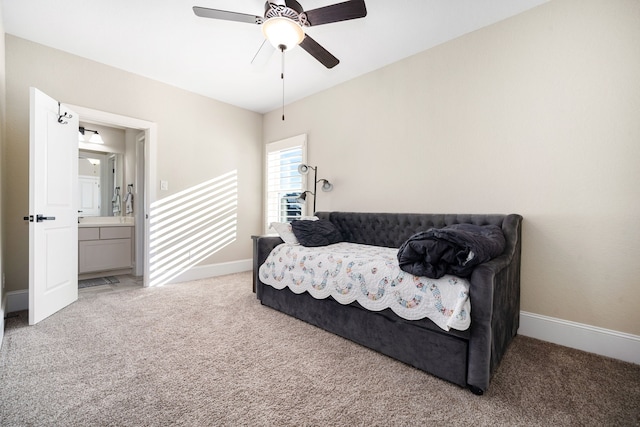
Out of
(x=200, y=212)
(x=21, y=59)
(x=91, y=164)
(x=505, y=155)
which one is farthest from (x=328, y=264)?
(x=91, y=164)

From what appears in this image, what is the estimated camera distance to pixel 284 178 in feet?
14.8

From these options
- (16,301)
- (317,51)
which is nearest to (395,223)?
(317,51)

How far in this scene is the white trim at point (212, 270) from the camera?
396cm

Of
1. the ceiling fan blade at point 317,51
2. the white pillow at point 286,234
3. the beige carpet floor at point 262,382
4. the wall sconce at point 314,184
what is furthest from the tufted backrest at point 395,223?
the ceiling fan blade at point 317,51

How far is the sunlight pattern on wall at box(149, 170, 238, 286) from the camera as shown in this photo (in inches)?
146

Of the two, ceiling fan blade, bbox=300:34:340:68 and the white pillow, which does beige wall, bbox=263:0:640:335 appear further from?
the white pillow

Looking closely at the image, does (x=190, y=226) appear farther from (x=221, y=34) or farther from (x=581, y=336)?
(x=581, y=336)

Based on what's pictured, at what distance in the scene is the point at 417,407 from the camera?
142cm

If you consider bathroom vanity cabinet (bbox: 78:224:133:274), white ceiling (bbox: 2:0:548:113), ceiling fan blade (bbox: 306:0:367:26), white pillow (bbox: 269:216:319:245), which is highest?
white ceiling (bbox: 2:0:548:113)

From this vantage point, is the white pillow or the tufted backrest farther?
the white pillow

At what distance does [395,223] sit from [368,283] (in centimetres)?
119

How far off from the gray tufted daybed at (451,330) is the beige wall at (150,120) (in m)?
1.93

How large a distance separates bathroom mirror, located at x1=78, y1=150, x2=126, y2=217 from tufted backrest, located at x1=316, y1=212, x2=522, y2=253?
11.8 ft

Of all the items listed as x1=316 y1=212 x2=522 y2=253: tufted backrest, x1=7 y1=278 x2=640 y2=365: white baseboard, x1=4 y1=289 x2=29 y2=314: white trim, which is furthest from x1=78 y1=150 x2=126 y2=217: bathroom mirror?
x1=316 y1=212 x2=522 y2=253: tufted backrest
